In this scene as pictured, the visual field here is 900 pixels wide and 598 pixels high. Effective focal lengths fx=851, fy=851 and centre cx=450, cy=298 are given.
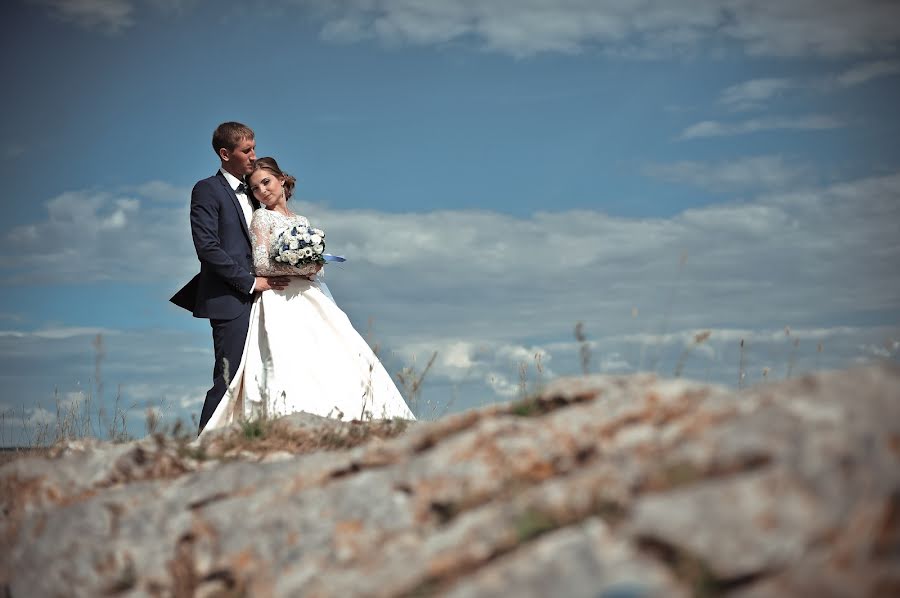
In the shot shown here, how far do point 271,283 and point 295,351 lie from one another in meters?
0.86

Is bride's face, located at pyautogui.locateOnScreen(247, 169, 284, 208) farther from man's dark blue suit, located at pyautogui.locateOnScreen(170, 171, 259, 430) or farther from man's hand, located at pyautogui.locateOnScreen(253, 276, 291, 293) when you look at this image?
man's hand, located at pyautogui.locateOnScreen(253, 276, 291, 293)

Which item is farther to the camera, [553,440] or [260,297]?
[260,297]

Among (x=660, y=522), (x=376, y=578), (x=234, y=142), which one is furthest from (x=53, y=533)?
(x=234, y=142)

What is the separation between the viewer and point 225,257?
9.72 meters

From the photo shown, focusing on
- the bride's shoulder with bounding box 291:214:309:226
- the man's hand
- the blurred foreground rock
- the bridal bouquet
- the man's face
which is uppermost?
the man's face

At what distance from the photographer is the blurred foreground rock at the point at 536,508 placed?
2607 millimetres

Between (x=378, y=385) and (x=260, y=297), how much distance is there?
1.74 m

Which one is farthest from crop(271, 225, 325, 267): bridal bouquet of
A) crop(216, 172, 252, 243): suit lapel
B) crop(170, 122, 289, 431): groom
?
crop(216, 172, 252, 243): suit lapel

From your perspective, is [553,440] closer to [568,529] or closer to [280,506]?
[568,529]

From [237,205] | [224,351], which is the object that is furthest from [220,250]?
[224,351]

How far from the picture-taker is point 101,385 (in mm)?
9086

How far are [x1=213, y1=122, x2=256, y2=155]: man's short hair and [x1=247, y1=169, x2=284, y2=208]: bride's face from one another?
17.2 inches

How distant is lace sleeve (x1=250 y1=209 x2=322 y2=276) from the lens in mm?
9766

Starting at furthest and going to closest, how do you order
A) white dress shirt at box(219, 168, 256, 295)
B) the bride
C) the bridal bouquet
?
white dress shirt at box(219, 168, 256, 295) → the bride → the bridal bouquet
